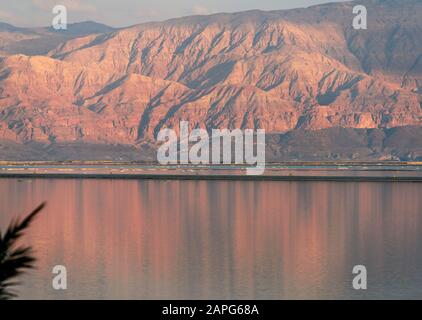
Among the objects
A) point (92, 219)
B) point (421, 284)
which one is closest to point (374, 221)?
point (92, 219)

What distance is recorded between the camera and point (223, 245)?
44.1 m

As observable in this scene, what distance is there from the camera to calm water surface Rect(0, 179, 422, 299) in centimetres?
3194

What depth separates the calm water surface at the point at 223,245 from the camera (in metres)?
31.9

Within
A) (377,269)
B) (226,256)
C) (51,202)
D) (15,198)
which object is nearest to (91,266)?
(226,256)

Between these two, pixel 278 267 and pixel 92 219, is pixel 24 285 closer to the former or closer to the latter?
pixel 278 267

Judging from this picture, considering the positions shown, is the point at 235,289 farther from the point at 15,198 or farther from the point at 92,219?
the point at 15,198

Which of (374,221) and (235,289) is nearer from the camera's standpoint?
(235,289)

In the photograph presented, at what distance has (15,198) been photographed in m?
77.0

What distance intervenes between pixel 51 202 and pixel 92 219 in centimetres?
1577

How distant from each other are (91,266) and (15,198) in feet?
137

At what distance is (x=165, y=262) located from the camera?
38.0 meters

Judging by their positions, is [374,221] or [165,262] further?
[374,221]
